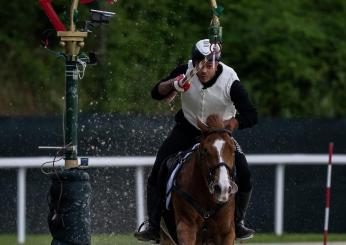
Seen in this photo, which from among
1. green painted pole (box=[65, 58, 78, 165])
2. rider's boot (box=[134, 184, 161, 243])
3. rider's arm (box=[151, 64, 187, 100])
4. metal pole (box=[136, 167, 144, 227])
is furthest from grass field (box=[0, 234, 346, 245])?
rider's arm (box=[151, 64, 187, 100])

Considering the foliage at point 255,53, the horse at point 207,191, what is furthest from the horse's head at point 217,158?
the foliage at point 255,53

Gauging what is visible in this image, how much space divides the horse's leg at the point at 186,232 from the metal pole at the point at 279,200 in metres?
6.68

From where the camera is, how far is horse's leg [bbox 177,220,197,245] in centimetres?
1038

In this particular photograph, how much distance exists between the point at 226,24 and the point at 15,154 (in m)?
10.9

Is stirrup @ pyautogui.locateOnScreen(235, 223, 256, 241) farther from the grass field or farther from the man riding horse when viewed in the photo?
the grass field

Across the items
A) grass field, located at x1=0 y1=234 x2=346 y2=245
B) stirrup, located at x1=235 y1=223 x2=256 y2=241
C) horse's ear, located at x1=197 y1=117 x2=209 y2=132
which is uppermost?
horse's ear, located at x1=197 y1=117 x2=209 y2=132

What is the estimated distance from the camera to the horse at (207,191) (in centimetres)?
991

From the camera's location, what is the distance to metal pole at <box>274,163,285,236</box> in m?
17.1

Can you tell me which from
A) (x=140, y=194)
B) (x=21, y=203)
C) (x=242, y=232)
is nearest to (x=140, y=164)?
(x=140, y=194)

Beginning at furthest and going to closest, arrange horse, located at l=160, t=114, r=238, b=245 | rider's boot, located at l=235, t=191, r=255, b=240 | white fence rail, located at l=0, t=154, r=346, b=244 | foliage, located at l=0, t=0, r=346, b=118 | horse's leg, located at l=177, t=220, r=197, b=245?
1. foliage, located at l=0, t=0, r=346, b=118
2. white fence rail, located at l=0, t=154, r=346, b=244
3. rider's boot, located at l=235, t=191, r=255, b=240
4. horse's leg, located at l=177, t=220, r=197, b=245
5. horse, located at l=160, t=114, r=238, b=245

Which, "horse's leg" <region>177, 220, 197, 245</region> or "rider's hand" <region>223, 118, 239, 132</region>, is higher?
"rider's hand" <region>223, 118, 239, 132</region>

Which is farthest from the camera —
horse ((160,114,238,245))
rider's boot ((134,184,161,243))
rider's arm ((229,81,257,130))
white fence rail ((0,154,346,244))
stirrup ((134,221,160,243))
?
white fence rail ((0,154,346,244))

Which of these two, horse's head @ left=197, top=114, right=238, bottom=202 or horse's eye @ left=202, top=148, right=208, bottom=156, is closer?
horse's head @ left=197, top=114, right=238, bottom=202

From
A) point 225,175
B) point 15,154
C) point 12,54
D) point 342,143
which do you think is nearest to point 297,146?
point 342,143
